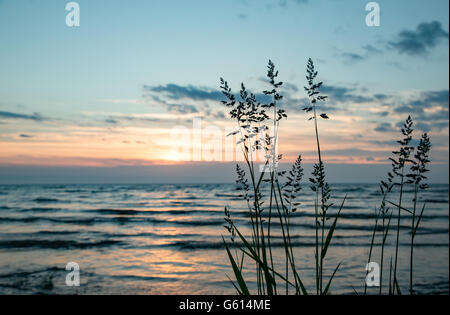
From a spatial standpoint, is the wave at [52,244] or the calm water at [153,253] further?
the wave at [52,244]

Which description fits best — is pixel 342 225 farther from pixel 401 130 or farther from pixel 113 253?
pixel 401 130

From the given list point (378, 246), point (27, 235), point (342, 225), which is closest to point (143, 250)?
point (27, 235)

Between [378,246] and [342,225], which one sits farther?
[342,225]

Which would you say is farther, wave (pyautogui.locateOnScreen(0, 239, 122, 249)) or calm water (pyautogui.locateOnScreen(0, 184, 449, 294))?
wave (pyautogui.locateOnScreen(0, 239, 122, 249))

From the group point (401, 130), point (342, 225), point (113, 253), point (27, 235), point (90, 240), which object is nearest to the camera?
point (401, 130)

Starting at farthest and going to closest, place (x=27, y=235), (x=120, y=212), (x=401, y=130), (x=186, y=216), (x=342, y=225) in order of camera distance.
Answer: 1. (x=120, y=212)
2. (x=186, y=216)
3. (x=342, y=225)
4. (x=27, y=235)
5. (x=401, y=130)

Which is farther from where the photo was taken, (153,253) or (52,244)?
(52,244)

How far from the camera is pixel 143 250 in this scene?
1402cm

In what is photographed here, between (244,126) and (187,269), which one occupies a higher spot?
(244,126)

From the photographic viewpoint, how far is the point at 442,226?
21.0 m
